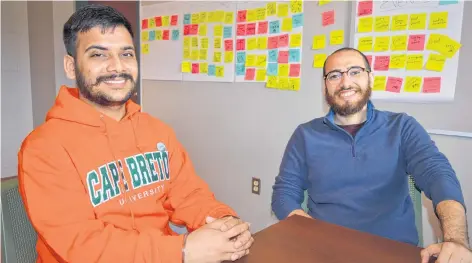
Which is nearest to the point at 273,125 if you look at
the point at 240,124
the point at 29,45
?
the point at 240,124

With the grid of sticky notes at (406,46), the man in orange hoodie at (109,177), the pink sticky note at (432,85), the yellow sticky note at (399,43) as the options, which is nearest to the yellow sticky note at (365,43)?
the grid of sticky notes at (406,46)

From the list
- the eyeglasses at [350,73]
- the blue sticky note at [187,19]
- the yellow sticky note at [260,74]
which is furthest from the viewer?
the blue sticky note at [187,19]

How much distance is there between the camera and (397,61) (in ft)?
6.42

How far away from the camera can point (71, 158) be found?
104 centimetres

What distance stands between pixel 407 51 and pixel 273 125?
0.98 metres

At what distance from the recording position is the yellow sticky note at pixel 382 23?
1965 millimetres

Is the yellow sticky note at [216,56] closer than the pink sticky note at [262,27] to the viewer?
No

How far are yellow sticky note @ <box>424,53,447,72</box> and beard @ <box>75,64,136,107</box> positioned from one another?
150 cm

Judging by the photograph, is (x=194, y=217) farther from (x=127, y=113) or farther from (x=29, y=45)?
(x=29, y=45)

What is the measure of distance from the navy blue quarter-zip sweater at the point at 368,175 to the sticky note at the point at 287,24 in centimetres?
99

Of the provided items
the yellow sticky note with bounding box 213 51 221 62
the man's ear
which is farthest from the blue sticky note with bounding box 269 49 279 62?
the man's ear

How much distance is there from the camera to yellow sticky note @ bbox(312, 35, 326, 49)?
2238mm

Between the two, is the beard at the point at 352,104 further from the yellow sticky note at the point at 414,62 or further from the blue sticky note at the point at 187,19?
→ the blue sticky note at the point at 187,19

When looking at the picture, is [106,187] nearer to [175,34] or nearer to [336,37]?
[336,37]
